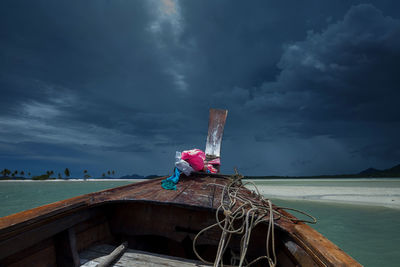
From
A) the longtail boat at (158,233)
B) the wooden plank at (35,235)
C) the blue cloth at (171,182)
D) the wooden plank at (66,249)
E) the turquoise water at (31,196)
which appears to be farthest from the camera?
the turquoise water at (31,196)

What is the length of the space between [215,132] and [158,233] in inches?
229

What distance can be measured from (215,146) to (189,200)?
5.19 meters

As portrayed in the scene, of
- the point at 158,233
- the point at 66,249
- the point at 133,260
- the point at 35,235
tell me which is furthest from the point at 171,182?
the point at 35,235

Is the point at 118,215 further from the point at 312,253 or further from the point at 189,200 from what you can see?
the point at 312,253

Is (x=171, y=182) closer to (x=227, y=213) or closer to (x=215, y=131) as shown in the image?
(x=227, y=213)

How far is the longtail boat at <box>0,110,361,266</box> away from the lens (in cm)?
154

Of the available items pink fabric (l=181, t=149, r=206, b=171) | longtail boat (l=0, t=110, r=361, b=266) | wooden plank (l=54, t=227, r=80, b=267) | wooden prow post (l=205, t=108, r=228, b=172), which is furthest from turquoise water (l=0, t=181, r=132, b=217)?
wooden plank (l=54, t=227, r=80, b=267)

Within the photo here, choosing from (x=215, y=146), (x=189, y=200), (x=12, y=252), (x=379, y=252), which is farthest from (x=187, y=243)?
(x=379, y=252)

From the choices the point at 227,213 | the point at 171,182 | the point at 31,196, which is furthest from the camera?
the point at 31,196

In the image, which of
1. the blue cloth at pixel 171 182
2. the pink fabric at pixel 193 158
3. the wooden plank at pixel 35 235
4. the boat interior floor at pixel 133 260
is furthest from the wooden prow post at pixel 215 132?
the wooden plank at pixel 35 235

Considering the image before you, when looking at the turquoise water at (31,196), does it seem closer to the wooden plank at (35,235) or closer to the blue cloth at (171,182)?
the blue cloth at (171,182)

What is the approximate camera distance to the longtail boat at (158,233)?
5.04ft

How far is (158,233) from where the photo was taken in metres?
2.39

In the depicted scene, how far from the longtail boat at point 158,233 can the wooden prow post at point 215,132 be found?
4.30 metres
